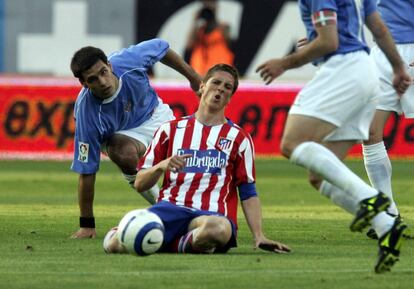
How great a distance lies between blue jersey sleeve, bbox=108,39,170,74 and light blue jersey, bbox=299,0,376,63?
2.94 m

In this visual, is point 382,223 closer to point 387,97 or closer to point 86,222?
point 387,97

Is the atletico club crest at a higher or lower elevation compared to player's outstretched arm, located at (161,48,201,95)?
higher

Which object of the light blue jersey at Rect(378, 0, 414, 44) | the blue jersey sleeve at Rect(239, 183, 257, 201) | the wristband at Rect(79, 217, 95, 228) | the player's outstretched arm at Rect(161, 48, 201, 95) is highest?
the light blue jersey at Rect(378, 0, 414, 44)

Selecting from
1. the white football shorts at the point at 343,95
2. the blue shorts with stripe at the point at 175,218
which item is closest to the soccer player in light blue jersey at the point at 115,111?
the blue shorts with stripe at the point at 175,218

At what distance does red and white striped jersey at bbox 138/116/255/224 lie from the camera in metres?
8.22

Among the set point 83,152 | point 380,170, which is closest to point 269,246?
point 380,170

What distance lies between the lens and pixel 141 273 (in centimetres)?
711

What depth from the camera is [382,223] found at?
7.04 m

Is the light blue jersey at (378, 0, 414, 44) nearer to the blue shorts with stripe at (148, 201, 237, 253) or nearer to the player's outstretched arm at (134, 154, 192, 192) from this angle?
the blue shorts with stripe at (148, 201, 237, 253)

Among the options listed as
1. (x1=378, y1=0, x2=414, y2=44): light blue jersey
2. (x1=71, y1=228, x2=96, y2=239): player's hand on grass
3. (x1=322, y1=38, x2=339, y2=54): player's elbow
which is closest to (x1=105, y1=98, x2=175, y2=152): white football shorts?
(x1=71, y1=228, x2=96, y2=239): player's hand on grass

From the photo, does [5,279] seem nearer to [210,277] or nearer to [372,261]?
[210,277]

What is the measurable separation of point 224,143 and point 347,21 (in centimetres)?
118

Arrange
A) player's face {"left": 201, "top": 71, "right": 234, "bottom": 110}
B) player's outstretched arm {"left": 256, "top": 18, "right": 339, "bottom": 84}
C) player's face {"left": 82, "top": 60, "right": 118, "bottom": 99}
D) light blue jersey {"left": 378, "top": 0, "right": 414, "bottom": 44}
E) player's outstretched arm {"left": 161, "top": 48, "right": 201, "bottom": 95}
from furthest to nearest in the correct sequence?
1. player's outstretched arm {"left": 161, "top": 48, "right": 201, "bottom": 95}
2. light blue jersey {"left": 378, "top": 0, "right": 414, "bottom": 44}
3. player's face {"left": 82, "top": 60, "right": 118, "bottom": 99}
4. player's face {"left": 201, "top": 71, "right": 234, "bottom": 110}
5. player's outstretched arm {"left": 256, "top": 18, "right": 339, "bottom": 84}

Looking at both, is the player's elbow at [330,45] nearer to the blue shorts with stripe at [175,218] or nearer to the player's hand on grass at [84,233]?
the blue shorts with stripe at [175,218]
